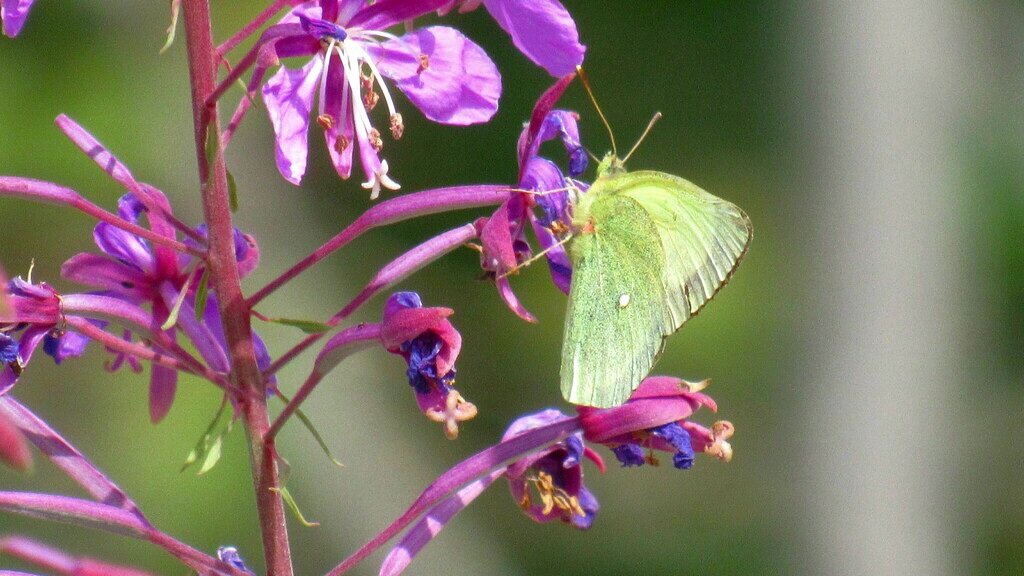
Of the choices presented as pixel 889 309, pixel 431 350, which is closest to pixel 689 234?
pixel 431 350

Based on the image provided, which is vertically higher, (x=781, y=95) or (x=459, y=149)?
→ (x=781, y=95)

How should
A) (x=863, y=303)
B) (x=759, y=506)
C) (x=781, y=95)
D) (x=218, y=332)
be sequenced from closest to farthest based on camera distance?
(x=218, y=332) → (x=863, y=303) → (x=759, y=506) → (x=781, y=95)

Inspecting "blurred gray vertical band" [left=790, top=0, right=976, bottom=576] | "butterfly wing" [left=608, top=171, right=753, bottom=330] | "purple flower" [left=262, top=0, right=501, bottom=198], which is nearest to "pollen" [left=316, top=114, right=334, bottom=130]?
"purple flower" [left=262, top=0, right=501, bottom=198]

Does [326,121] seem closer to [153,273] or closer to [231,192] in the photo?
[231,192]

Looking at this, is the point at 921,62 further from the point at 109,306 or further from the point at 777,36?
the point at 109,306

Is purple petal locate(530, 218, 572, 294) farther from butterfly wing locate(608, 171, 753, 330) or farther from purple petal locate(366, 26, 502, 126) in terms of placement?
purple petal locate(366, 26, 502, 126)

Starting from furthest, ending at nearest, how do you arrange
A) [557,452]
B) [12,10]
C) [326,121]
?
[557,452] < [326,121] < [12,10]

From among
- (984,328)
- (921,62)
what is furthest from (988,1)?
(984,328)
